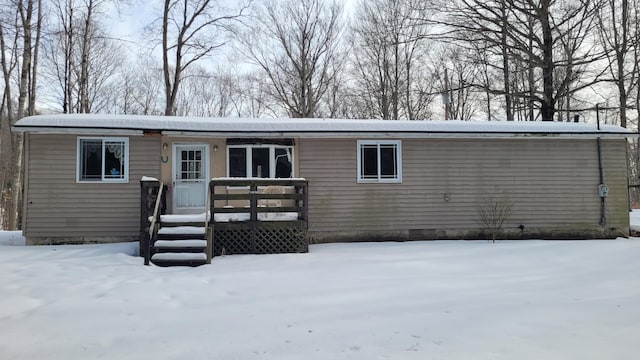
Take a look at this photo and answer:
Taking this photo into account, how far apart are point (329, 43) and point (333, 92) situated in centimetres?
309

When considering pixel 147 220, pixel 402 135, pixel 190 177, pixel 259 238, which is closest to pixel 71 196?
pixel 190 177

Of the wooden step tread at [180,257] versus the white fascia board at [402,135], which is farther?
the white fascia board at [402,135]

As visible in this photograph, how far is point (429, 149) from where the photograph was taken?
9789 millimetres

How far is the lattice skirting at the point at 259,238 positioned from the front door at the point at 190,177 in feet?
5.54

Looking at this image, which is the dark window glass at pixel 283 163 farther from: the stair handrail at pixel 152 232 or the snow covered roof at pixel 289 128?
the stair handrail at pixel 152 232

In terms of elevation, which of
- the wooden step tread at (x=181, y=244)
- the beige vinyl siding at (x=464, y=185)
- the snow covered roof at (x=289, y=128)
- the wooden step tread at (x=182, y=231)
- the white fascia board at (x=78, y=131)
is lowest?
the wooden step tread at (x=181, y=244)

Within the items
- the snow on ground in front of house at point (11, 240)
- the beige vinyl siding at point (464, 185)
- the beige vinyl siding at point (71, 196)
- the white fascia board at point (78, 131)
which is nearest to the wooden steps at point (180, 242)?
the beige vinyl siding at point (71, 196)

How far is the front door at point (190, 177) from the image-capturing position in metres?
9.29

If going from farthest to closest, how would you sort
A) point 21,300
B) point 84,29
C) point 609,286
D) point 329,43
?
point 329,43
point 84,29
point 609,286
point 21,300

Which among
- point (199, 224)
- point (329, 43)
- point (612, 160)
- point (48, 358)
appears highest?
point (329, 43)

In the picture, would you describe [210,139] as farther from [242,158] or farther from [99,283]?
[99,283]

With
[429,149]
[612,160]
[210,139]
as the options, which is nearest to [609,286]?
[429,149]

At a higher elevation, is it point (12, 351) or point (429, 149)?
point (429, 149)

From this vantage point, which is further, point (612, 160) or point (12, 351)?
point (612, 160)
